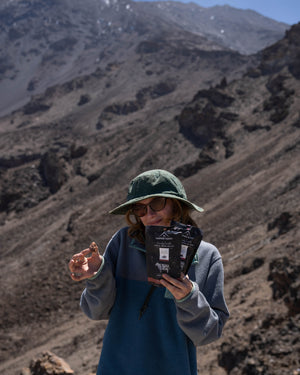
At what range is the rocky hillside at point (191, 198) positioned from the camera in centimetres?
755

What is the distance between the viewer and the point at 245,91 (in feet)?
131

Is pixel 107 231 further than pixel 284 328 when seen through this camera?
Yes

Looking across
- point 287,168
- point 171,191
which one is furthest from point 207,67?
point 171,191

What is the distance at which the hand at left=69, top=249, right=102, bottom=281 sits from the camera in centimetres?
209

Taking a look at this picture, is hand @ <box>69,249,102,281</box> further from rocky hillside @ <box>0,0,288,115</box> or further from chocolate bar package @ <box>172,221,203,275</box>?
rocky hillside @ <box>0,0,288,115</box>

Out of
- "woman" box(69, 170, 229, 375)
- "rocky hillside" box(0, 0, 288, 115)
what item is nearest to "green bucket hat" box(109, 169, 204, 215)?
"woman" box(69, 170, 229, 375)

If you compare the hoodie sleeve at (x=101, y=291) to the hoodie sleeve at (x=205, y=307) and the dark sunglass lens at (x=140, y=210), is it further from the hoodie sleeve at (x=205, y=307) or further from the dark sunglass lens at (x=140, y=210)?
the hoodie sleeve at (x=205, y=307)

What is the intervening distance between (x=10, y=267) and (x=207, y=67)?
62.7 m

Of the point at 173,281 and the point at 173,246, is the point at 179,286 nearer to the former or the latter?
the point at 173,281

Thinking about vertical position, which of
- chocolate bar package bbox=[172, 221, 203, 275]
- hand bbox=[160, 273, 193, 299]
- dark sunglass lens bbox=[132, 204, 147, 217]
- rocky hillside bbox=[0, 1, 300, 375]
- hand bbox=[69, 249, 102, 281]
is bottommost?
rocky hillside bbox=[0, 1, 300, 375]

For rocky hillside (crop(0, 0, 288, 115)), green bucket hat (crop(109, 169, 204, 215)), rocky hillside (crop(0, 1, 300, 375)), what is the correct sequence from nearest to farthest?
green bucket hat (crop(109, 169, 204, 215)), rocky hillside (crop(0, 1, 300, 375)), rocky hillside (crop(0, 0, 288, 115))

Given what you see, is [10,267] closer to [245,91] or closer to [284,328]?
[284,328]

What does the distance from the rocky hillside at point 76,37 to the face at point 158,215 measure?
8409 centimetres

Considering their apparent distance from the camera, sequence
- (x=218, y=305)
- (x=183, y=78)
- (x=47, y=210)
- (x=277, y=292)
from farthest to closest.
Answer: (x=183, y=78) → (x=47, y=210) → (x=277, y=292) → (x=218, y=305)
